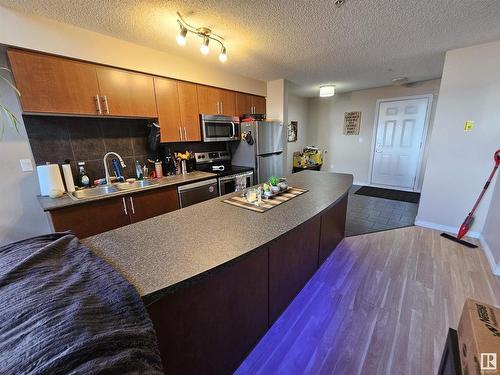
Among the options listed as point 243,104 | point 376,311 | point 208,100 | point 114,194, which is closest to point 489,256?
point 376,311

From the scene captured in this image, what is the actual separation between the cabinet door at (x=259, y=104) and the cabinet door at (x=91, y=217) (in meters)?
2.73

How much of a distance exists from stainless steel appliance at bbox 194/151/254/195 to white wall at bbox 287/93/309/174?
100 inches

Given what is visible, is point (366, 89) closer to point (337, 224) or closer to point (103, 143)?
point (337, 224)

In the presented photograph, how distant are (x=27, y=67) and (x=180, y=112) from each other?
1.38 metres

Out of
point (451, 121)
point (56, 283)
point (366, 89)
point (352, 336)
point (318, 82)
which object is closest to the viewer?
point (56, 283)

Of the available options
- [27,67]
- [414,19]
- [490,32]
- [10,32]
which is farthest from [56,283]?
[490,32]

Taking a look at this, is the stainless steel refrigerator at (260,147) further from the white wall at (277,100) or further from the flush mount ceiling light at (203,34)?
the flush mount ceiling light at (203,34)

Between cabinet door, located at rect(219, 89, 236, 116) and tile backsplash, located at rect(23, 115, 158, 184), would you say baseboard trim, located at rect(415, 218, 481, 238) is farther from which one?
tile backsplash, located at rect(23, 115, 158, 184)

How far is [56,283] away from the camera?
2.28ft

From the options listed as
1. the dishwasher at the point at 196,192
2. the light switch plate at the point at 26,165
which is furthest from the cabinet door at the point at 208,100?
the light switch plate at the point at 26,165

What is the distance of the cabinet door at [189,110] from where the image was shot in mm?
2777

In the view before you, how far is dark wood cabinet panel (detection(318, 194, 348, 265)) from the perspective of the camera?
6.98ft

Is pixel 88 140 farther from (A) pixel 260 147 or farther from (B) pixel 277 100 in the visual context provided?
(B) pixel 277 100

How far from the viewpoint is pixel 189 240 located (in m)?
1.13
